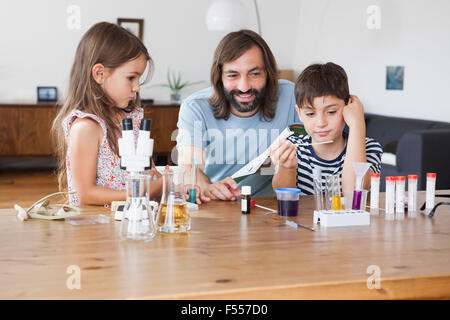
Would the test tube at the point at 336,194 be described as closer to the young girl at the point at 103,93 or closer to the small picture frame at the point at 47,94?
the young girl at the point at 103,93

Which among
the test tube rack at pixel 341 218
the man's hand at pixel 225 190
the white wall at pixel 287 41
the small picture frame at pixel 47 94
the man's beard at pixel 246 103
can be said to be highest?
the white wall at pixel 287 41

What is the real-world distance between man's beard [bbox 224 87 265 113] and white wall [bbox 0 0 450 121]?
2.89 m

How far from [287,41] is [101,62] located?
5.48 meters

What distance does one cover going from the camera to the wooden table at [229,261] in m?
1.00

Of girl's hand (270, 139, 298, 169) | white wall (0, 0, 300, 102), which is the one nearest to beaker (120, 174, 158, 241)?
girl's hand (270, 139, 298, 169)

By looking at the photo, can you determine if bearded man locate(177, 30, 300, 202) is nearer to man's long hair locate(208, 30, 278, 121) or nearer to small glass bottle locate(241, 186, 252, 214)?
man's long hair locate(208, 30, 278, 121)

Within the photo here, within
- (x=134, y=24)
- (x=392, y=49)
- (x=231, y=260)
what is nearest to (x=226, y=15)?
(x=392, y=49)

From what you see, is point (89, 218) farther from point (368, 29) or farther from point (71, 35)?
point (71, 35)

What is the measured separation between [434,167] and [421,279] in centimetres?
305

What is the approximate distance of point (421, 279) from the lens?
3.56 ft

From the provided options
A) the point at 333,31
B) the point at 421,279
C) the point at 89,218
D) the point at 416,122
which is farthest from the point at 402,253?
the point at 333,31

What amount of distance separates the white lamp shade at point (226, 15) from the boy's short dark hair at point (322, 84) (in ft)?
11.0

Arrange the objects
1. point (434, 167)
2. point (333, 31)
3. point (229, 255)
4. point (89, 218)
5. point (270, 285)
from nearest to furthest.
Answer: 1. point (270, 285)
2. point (229, 255)
3. point (89, 218)
4. point (434, 167)
5. point (333, 31)

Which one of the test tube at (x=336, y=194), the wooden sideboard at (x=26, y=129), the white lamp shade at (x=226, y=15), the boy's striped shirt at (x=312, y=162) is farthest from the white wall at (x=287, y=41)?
the test tube at (x=336, y=194)
